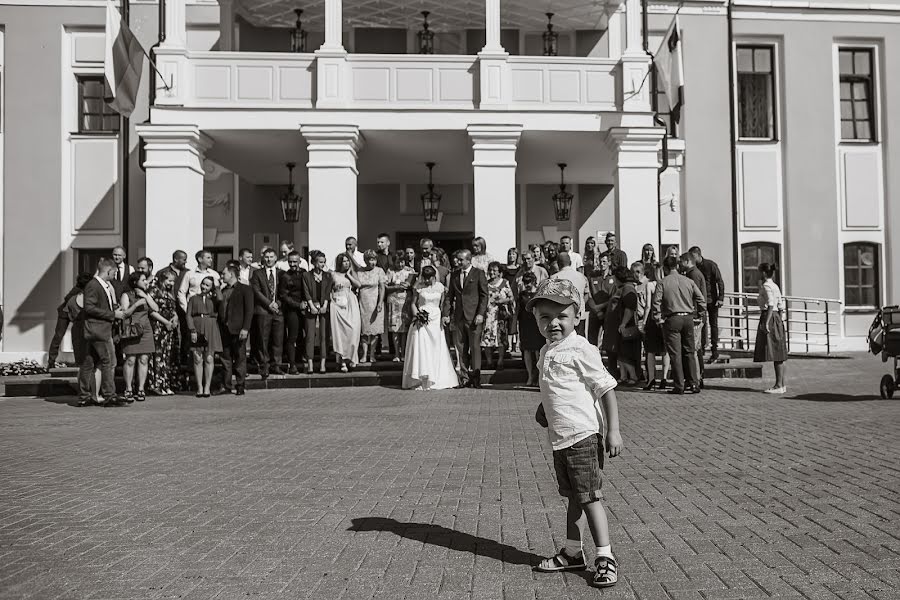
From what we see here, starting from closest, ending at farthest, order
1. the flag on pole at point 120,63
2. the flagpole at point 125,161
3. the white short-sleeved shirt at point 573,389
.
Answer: the white short-sleeved shirt at point 573,389 → the flag on pole at point 120,63 → the flagpole at point 125,161

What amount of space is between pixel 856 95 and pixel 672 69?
8.41 meters

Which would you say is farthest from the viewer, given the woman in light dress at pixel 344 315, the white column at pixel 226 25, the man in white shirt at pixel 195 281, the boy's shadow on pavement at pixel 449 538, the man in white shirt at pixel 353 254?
the white column at pixel 226 25

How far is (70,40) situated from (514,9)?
11557 millimetres

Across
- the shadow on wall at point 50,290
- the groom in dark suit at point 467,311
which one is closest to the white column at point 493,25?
the groom in dark suit at point 467,311

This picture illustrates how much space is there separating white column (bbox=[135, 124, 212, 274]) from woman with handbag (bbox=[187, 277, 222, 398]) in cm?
478

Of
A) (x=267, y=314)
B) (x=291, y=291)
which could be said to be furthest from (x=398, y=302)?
(x=267, y=314)

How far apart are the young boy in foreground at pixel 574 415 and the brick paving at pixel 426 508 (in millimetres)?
272

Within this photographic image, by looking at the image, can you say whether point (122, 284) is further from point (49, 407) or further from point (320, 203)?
point (320, 203)

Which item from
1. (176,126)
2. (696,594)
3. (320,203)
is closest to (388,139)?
(320,203)

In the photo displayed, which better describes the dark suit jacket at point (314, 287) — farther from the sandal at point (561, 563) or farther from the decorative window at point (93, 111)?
the decorative window at point (93, 111)

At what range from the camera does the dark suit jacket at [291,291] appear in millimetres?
14055

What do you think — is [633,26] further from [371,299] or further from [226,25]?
[226,25]

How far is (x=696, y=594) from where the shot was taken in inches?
149

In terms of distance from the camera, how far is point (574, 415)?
Result: 13.8 ft
